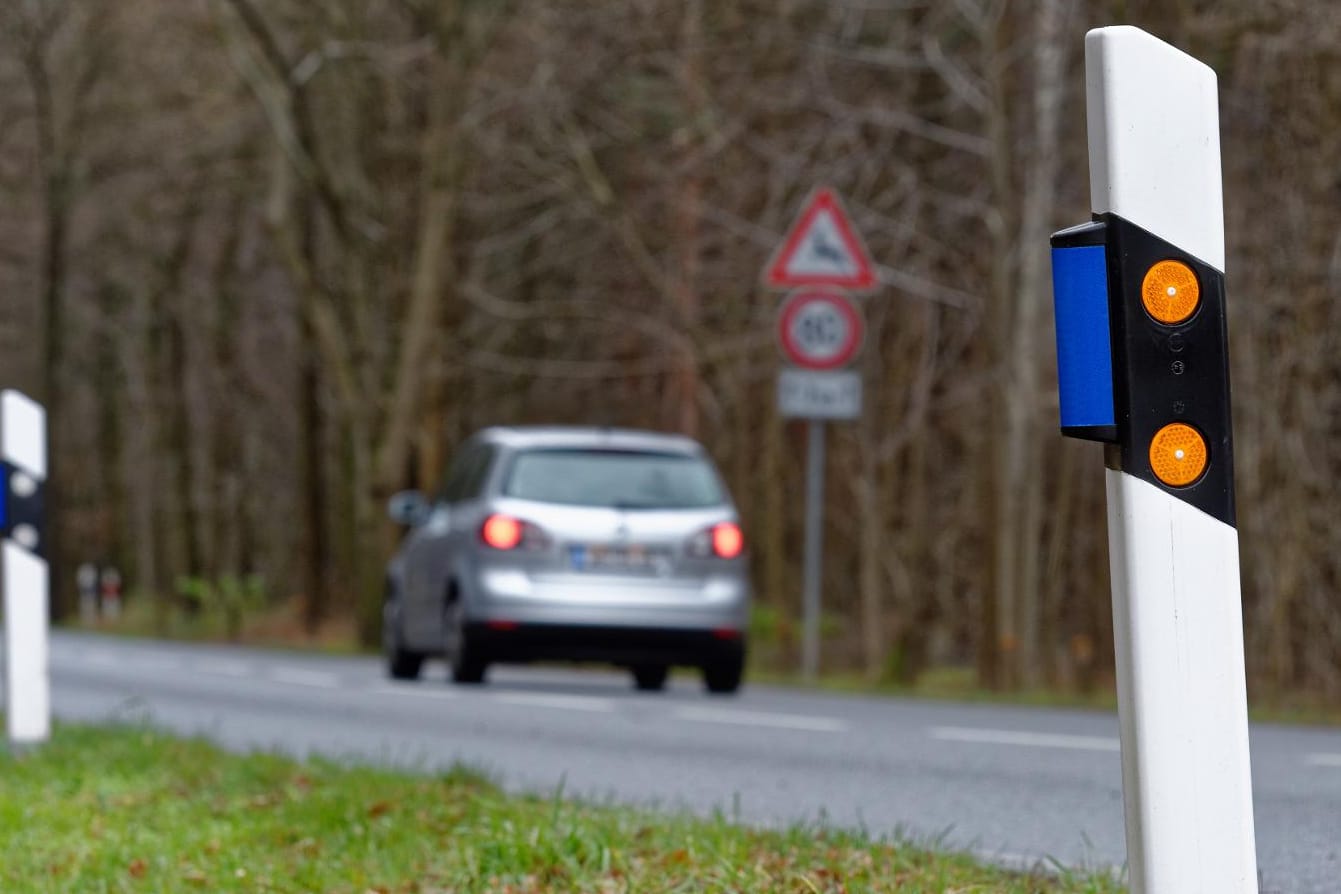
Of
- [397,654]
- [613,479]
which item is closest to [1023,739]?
[613,479]

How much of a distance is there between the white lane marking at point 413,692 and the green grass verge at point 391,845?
6.29 m

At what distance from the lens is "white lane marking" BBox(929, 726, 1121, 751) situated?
37.2 feet

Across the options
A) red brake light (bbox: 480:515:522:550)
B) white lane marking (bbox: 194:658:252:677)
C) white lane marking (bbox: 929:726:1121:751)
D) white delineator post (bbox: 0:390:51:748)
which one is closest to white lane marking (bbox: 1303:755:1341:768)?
white lane marking (bbox: 929:726:1121:751)

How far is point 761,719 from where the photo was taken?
13516mm

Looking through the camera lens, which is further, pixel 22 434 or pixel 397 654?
pixel 397 654

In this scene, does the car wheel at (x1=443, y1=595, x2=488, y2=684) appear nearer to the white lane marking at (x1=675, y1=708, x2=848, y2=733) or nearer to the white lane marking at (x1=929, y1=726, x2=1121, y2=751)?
the white lane marking at (x1=675, y1=708, x2=848, y2=733)

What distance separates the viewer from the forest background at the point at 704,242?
20.5 meters

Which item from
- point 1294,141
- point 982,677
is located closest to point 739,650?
point 982,677

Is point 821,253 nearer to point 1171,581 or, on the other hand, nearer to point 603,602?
point 603,602

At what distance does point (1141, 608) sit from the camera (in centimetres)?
371

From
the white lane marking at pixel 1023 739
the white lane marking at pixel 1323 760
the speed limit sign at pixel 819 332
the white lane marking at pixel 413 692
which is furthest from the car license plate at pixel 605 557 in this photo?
the white lane marking at pixel 1323 760

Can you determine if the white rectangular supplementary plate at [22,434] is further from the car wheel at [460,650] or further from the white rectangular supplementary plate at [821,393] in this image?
the white rectangular supplementary plate at [821,393]

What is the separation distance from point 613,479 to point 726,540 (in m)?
0.78

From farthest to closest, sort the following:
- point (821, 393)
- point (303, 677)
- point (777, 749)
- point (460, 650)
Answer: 1. point (303, 677)
2. point (821, 393)
3. point (460, 650)
4. point (777, 749)
